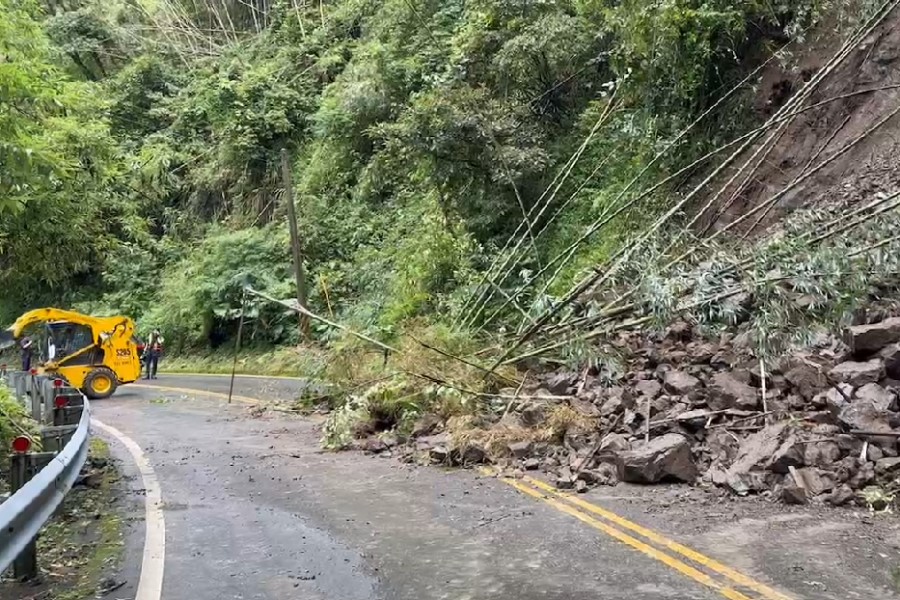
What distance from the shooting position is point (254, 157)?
33.3 m

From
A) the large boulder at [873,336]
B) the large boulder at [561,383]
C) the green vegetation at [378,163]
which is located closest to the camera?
the large boulder at [873,336]

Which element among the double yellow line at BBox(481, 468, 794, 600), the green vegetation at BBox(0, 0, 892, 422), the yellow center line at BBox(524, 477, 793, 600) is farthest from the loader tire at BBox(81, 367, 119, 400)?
the yellow center line at BBox(524, 477, 793, 600)

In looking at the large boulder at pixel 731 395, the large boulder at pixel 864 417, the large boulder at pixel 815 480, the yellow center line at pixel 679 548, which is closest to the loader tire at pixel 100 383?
the yellow center line at pixel 679 548

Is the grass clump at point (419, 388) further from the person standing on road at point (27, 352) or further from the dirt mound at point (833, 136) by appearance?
the person standing on road at point (27, 352)

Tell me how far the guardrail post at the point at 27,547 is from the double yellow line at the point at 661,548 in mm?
4145

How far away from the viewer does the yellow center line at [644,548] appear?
5199mm

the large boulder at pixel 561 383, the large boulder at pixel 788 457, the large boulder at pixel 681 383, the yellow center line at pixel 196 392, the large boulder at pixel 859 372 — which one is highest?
the large boulder at pixel 859 372

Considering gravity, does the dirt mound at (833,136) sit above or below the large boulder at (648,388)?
above

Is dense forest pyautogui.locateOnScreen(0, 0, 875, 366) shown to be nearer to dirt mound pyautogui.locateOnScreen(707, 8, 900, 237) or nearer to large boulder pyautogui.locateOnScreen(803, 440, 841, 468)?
dirt mound pyautogui.locateOnScreen(707, 8, 900, 237)

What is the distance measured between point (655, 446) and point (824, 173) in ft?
24.0

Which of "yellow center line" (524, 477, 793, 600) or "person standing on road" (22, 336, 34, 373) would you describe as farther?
"person standing on road" (22, 336, 34, 373)

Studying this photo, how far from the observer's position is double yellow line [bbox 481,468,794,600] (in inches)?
205

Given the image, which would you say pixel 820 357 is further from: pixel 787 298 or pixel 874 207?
pixel 874 207

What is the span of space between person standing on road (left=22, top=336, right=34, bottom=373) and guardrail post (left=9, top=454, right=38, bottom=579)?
18.7 meters
